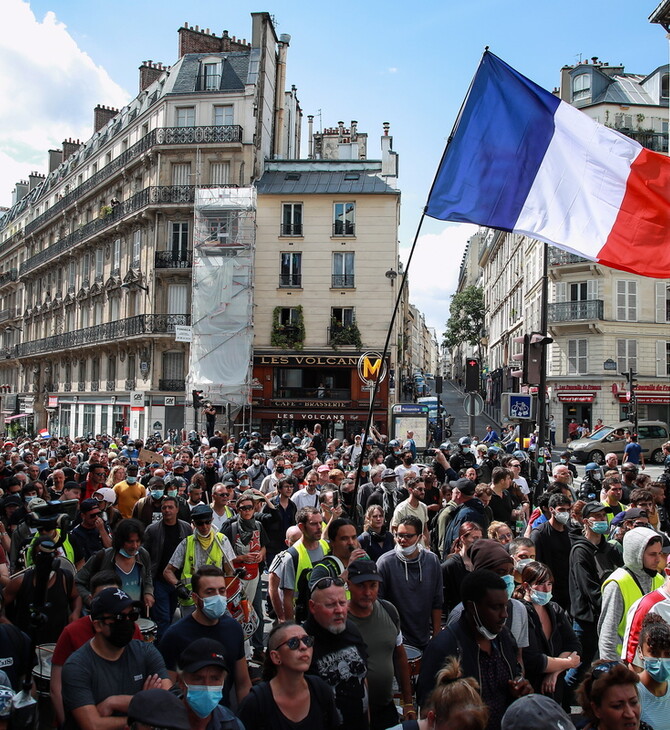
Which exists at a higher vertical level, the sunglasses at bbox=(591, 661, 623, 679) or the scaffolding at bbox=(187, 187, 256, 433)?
the scaffolding at bbox=(187, 187, 256, 433)

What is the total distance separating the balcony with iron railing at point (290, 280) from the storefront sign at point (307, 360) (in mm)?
3253

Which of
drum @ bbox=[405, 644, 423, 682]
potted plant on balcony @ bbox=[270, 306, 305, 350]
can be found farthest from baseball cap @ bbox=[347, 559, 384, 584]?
potted plant on balcony @ bbox=[270, 306, 305, 350]

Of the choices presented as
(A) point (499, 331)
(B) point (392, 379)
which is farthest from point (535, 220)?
(A) point (499, 331)

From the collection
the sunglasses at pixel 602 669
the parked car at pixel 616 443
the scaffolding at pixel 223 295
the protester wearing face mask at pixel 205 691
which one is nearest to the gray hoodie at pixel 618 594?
the sunglasses at pixel 602 669

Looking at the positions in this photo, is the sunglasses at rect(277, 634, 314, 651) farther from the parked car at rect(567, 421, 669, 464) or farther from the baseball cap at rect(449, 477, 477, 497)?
the parked car at rect(567, 421, 669, 464)

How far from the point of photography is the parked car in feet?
87.3

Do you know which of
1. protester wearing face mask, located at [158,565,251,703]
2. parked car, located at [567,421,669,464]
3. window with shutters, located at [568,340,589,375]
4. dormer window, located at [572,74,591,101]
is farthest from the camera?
dormer window, located at [572,74,591,101]

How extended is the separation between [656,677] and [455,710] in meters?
1.46

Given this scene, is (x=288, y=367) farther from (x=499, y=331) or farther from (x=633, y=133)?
(x=499, y=331)

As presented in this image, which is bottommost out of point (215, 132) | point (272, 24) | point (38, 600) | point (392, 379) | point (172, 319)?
point (38, 600)

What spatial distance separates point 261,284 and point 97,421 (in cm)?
1349

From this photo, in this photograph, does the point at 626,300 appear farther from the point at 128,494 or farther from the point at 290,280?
the point at 128,494

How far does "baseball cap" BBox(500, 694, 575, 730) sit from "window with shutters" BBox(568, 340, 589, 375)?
34.8 m

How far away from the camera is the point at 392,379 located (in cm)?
3250
